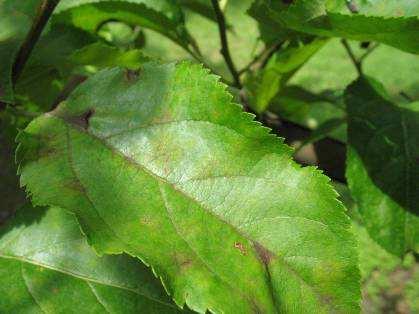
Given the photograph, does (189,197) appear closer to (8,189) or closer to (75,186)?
(75,186)

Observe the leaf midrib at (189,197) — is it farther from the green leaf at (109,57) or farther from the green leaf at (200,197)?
the green leaf at (109,57)

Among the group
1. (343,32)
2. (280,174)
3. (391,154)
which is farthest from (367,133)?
(280,174)

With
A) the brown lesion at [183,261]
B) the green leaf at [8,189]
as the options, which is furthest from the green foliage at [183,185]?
the green leaf at [8,189]

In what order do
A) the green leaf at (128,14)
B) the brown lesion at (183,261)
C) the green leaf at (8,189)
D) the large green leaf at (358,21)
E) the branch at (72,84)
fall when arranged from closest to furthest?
1. the brown lesion at (183,261)
2. the large green leaf at (358,21)
3. the green leaf at (128,14)
4. the branch at (72,84)
5. the green leaf at (8,189)

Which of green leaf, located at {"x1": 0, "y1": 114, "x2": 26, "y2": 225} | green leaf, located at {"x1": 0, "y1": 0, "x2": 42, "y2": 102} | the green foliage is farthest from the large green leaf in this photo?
green leaf, located at {"x1": 0, "y1": 114, "x2": 26, "y2": 225}

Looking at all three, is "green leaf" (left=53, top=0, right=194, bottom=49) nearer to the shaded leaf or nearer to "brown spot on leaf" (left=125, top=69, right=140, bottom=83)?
the shaded leaf

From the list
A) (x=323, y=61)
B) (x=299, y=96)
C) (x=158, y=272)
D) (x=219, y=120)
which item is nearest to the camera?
(x=158, y=272)

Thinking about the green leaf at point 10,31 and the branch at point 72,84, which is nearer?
the green leaf at point 10,31

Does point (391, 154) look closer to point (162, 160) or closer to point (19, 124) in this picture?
point (162, 160)
